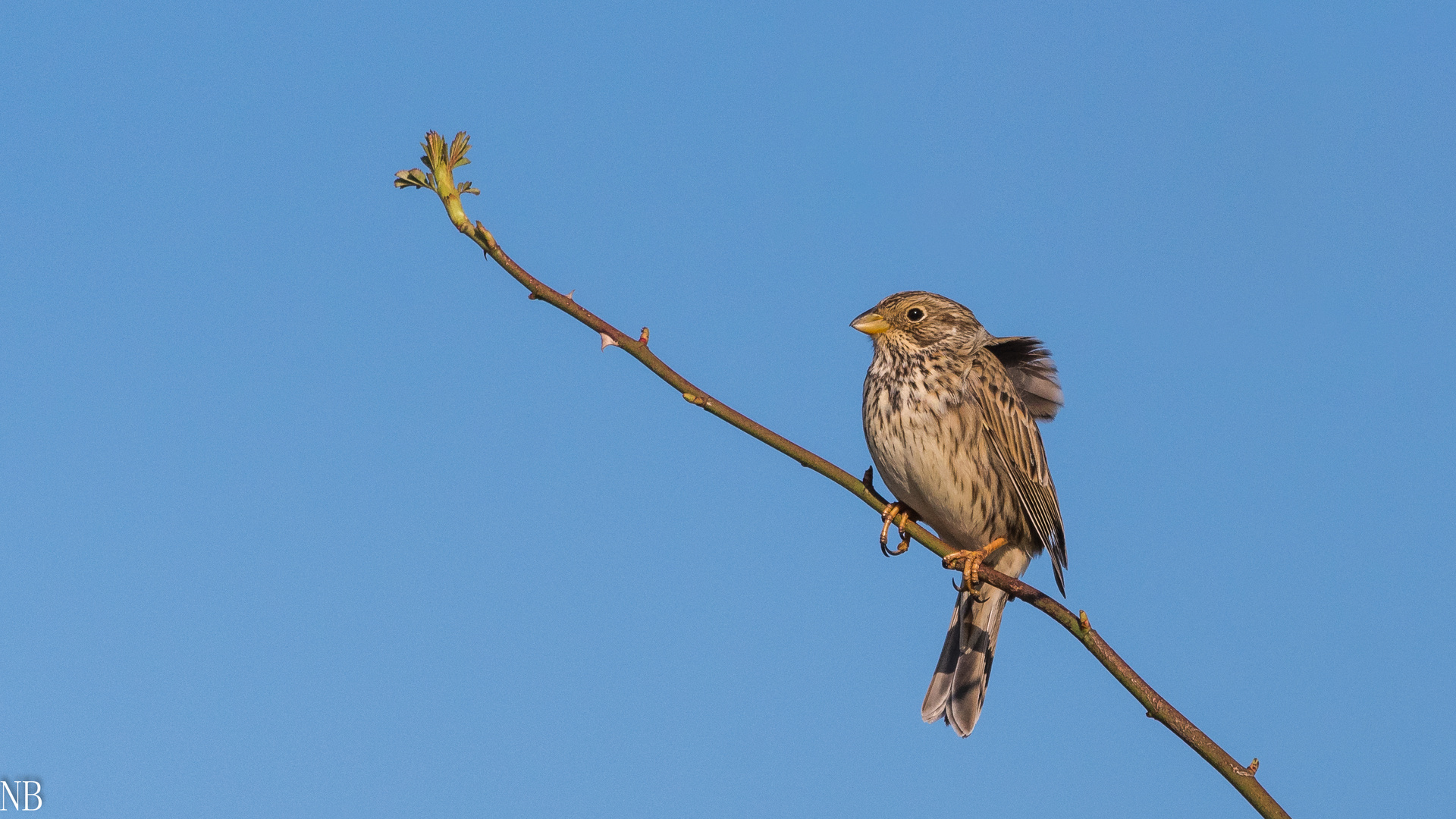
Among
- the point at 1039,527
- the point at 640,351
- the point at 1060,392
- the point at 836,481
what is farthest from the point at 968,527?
the point at 640,351

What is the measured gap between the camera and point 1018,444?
643 cm

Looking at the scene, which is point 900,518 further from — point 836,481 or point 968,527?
point 836,481

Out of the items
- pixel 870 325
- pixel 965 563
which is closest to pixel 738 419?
pixel 965 563

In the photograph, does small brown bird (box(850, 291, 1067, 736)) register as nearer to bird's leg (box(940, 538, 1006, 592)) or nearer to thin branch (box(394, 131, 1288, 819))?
bird's leg (box(940, 538, 1006, 592))

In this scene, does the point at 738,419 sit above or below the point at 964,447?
below

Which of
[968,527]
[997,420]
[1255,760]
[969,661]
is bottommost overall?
[1255,760]

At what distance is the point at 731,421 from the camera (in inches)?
137

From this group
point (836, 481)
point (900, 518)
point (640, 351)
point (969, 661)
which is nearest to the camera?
point (640, 351)

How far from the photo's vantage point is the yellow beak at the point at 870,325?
6.55 metres

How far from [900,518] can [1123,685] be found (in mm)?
2826

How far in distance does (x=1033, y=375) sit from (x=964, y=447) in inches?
24.8

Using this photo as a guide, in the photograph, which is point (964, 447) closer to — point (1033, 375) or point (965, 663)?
point (1033, 375)

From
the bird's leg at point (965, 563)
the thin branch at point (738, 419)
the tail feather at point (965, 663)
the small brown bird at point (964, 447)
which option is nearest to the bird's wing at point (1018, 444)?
the small brown bird at point (964, 447)

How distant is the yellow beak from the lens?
6547 millimetres
